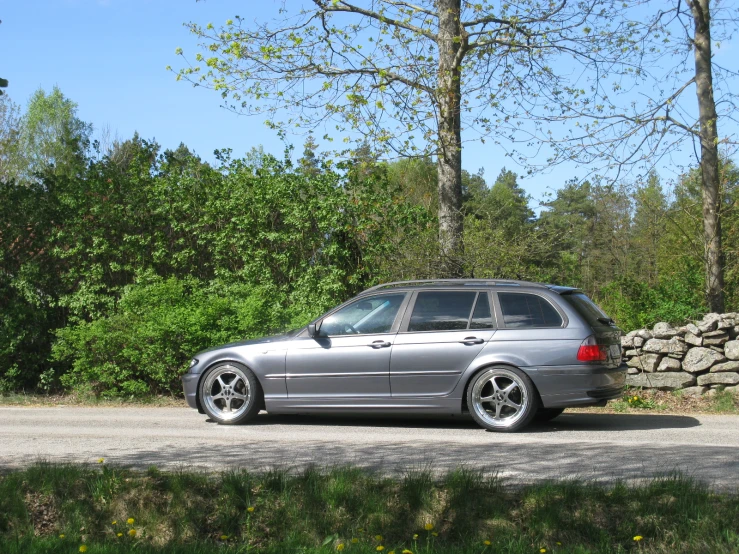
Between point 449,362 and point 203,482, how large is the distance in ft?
12.7

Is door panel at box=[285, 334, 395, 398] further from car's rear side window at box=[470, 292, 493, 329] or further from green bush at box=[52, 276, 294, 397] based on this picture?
green bush at box=[52, 276, 294, 397]

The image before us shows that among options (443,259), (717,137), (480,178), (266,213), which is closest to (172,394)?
(266,213)

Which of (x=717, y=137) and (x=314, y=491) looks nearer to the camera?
(x=314, y=491)

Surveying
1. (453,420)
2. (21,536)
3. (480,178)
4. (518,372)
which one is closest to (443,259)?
(453,420)

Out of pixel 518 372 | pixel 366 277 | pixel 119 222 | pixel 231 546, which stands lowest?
pixel 231 546

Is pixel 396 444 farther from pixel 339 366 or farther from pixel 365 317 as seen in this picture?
pixel 365 317

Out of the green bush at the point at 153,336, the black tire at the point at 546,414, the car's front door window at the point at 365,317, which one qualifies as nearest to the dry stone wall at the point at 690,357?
the black tire at the point at 546,414

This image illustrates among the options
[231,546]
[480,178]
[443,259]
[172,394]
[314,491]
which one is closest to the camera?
[231,546]

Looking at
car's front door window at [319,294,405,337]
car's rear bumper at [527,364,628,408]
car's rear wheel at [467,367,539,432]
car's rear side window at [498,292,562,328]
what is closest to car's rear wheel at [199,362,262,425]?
car's front door window at [319,294,405,337]

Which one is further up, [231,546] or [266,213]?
[266,213]

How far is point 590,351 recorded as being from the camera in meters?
9.30

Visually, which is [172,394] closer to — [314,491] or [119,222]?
[119,222]

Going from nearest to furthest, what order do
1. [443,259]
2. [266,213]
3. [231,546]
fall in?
[231,546] → [443,259] → [266,213]

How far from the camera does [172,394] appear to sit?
529 inches
